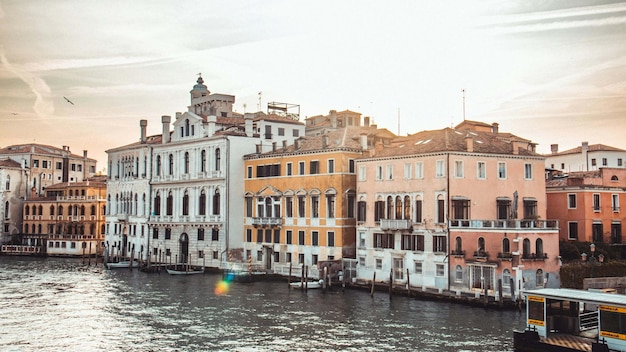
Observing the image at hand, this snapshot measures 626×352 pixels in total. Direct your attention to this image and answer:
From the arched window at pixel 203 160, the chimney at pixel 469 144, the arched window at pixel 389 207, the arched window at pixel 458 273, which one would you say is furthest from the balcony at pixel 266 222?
the arched window at pixel 458 273

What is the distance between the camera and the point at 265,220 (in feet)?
155

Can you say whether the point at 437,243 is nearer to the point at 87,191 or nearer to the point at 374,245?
the point at 374,245

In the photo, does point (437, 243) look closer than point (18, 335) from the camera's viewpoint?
No

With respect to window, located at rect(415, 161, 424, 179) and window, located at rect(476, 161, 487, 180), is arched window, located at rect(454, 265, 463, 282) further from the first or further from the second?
window, located at rect(415, 161, 424, 179)

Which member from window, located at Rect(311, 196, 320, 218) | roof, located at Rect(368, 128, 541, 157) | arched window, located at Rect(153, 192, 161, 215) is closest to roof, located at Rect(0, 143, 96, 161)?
arched window, located at Rect(153, 192, 161, 215)

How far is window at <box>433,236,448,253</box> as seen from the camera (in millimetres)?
35875

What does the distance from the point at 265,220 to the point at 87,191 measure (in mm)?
30655

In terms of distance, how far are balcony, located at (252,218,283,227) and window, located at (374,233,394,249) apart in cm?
864

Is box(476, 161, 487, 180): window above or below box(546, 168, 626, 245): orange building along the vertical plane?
above

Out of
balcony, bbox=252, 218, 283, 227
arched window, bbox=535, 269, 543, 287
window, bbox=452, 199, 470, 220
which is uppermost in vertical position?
window, bbox=452, 199, 470, 220

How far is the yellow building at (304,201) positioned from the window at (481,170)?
8359 mm

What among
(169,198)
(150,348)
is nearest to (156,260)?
(169,198)

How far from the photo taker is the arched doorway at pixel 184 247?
5427 cm

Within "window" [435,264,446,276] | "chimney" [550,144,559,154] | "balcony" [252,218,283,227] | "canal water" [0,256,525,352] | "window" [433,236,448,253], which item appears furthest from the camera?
"chimney" [550,144,559,154]
